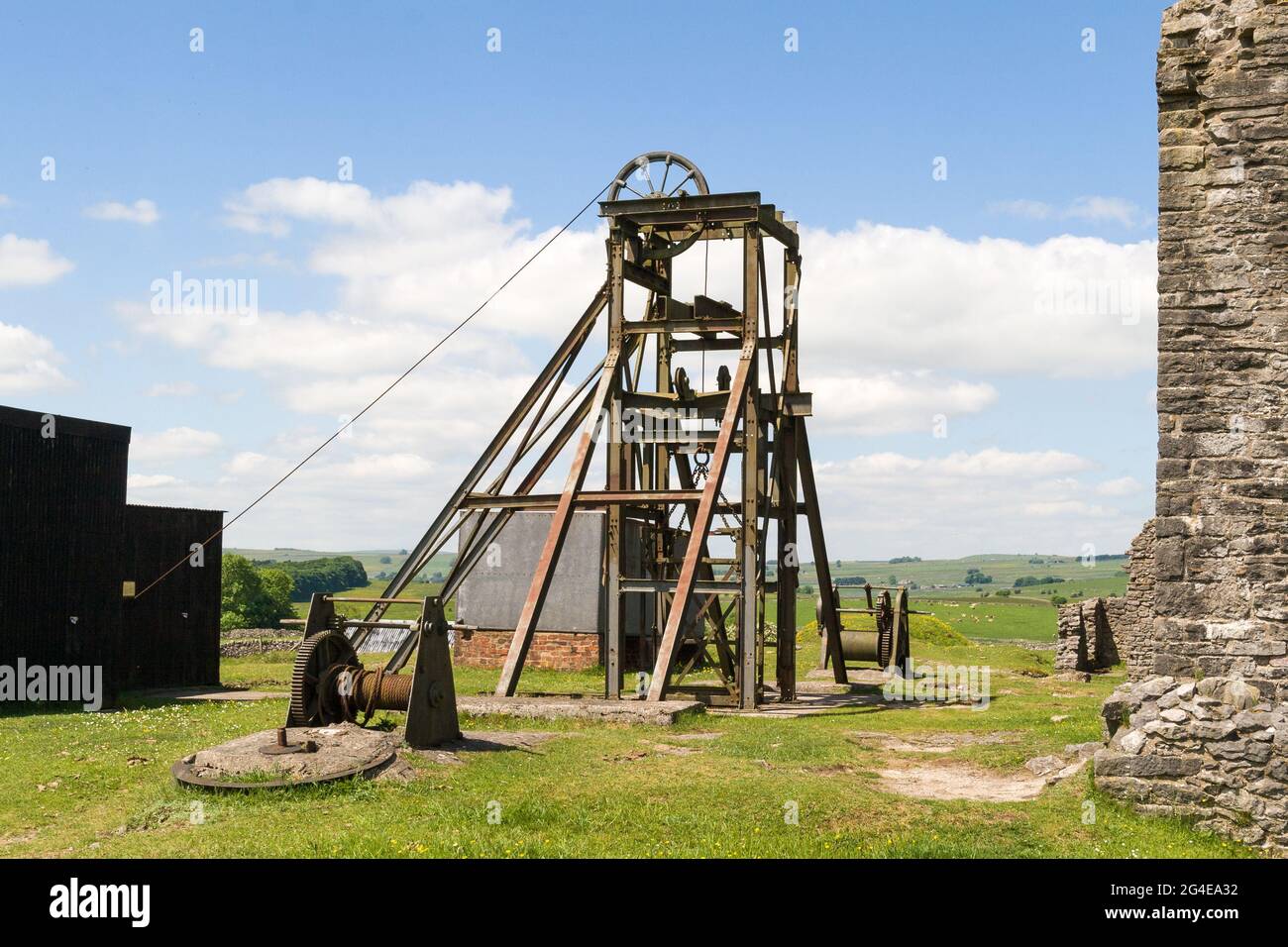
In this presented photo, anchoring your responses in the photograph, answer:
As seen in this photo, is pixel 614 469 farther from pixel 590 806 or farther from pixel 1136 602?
pixel 1136 602

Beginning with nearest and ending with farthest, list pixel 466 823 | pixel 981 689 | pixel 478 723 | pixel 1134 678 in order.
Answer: pixel 466 823 < pixel 1134 678 < pixel 478 723 < pixel 981 689

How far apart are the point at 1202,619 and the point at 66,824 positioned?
10.0 metres

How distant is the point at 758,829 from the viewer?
9.27 metres

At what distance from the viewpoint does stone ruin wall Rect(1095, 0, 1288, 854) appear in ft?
35.4

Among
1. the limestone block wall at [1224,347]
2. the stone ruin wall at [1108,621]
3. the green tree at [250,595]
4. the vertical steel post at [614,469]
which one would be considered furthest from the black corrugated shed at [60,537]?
the green tree at [250,595]

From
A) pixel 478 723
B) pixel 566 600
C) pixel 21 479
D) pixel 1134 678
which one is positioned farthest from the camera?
pixel 566 600

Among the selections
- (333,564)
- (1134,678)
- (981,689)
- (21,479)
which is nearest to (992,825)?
(1134,678)

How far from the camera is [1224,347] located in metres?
11.1

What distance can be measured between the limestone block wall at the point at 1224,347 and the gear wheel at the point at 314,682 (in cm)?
834

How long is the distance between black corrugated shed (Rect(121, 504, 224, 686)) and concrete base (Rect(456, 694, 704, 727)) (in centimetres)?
928

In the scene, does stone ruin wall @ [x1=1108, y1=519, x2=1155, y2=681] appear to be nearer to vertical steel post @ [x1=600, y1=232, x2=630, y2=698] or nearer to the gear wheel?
vertical steel post @ [x1=600, y1=232, x2=630, y2=698]

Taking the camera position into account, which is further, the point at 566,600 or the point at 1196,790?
the point at 566,600

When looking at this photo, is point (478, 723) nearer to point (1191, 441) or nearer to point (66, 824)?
point (66, 824)

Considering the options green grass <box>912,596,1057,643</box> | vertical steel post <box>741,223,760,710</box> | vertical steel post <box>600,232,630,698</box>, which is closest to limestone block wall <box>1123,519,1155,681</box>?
vertical steel post <box>741,223,760,710</box>
